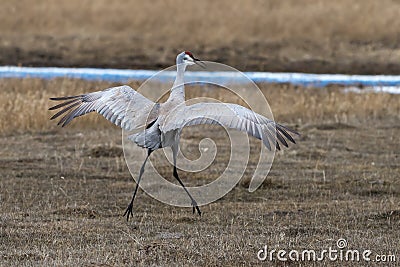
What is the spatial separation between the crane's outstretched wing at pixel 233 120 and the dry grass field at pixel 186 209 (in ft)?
2.71

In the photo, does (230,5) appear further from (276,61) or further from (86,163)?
(86,163)

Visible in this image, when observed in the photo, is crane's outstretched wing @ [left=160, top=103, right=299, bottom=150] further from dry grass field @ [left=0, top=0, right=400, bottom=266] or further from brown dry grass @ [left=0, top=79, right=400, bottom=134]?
brown dry grass @ [left=0, top=79, right=400, bottom=134]

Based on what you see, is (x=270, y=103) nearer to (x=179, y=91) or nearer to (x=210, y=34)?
(x=179, y=91)

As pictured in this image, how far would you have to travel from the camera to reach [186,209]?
916cm

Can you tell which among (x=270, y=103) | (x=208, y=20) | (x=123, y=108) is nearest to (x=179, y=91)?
(x=123, y=108)

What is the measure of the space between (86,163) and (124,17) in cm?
2105

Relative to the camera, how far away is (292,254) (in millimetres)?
7012

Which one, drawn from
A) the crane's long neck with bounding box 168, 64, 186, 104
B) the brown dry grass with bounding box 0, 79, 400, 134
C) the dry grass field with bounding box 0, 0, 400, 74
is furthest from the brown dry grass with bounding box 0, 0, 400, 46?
the crane's long neck with bounding box 168, 64, 186, 104

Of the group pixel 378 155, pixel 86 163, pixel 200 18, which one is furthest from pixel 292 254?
pixel 200 18

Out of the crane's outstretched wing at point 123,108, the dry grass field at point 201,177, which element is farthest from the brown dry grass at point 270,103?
the crane's outstretched wing at point 123,108

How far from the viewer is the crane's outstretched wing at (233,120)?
7.75 meters

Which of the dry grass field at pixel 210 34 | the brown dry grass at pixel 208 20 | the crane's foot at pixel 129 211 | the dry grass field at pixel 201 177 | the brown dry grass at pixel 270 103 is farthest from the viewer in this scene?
the brown dry grass at pixel 208 20

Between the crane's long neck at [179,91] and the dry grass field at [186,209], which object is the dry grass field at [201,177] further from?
the crane's long neck at [179,91]

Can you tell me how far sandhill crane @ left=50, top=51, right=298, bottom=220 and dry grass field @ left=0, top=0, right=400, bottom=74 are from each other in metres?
18.2
